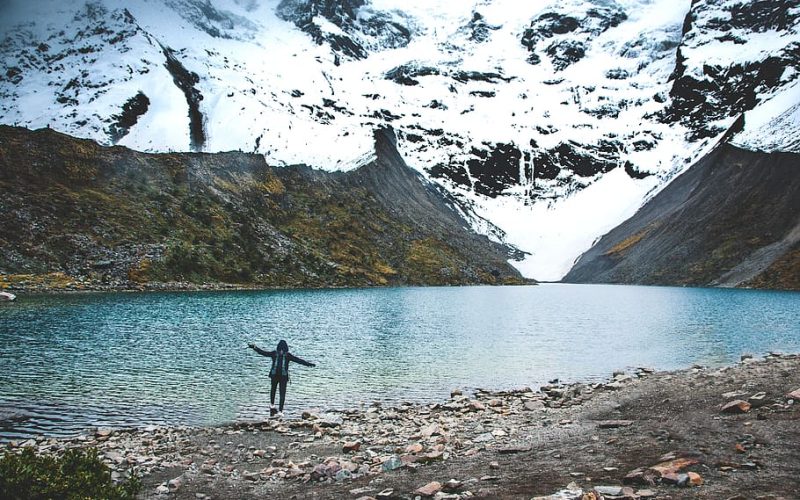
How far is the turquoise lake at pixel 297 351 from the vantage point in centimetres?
2614

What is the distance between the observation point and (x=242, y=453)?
1825 cm

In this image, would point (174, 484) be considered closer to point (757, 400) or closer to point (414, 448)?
point (414, 448)

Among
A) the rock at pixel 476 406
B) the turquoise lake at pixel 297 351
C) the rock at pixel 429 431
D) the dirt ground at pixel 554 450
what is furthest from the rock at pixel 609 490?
the turquoise lake at pixel 297 351

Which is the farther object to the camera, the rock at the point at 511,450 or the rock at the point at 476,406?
the rock at the point at 476,406

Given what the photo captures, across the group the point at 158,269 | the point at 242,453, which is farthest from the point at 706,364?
the point at 158,269

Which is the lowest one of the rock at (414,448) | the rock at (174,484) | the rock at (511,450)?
the rock at (174,484)

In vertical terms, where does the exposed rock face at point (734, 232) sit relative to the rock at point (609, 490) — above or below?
above

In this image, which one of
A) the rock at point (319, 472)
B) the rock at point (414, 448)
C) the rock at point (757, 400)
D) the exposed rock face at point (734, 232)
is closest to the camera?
the rock at point (319, 472)

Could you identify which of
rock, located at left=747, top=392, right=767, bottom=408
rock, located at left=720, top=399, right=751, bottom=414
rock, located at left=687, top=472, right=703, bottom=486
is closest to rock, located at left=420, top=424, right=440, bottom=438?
rock, located at left=687, top=472, right=703, bottom=486

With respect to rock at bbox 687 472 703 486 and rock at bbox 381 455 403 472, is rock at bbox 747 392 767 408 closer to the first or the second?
rock at bbox 687 472 703 486

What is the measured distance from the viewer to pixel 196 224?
389ft

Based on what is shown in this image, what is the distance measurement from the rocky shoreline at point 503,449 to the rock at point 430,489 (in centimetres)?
3

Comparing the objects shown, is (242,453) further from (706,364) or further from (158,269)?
(158,269)

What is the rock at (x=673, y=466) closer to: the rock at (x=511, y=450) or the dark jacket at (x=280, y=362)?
the rock at (x=511, y=450)
